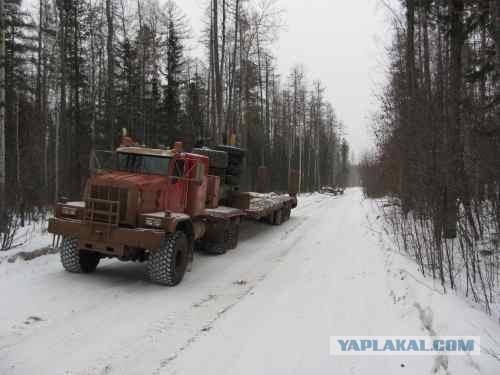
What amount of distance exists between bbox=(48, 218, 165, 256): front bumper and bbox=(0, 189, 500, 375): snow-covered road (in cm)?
68

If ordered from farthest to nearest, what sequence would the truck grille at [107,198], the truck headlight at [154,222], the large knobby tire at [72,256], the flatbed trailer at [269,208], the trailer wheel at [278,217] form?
the trailer wheel at [278,217] < the flatbed trailer at [269,208] < the large knobby tire at [72,256] < the truck grille at [107,198] < the truck headlight at [154,222]

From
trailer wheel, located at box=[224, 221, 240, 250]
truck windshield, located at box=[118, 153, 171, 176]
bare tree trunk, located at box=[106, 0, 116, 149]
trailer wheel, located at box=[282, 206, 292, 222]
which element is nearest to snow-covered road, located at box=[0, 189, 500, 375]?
trailer wheel, located at box=[224, 221, 240, 250]

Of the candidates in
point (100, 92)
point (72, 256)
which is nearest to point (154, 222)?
point (72, 256)

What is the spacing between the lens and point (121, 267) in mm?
7883

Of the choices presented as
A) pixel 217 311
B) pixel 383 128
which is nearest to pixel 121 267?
pixel 217 311

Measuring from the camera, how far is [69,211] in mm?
6801

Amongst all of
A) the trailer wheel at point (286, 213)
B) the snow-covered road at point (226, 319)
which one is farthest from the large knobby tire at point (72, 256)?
the trailer wheel at point (286, 213)

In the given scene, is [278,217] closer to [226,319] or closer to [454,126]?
[454,126]

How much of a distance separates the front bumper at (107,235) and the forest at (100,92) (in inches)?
134

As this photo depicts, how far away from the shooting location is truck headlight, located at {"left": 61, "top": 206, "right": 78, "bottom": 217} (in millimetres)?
6762

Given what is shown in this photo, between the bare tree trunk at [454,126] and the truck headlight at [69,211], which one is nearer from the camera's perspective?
the bare tree trunk at [454,126]

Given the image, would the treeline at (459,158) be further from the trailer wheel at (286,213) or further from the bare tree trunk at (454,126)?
the trailer wheel at (286,213)
